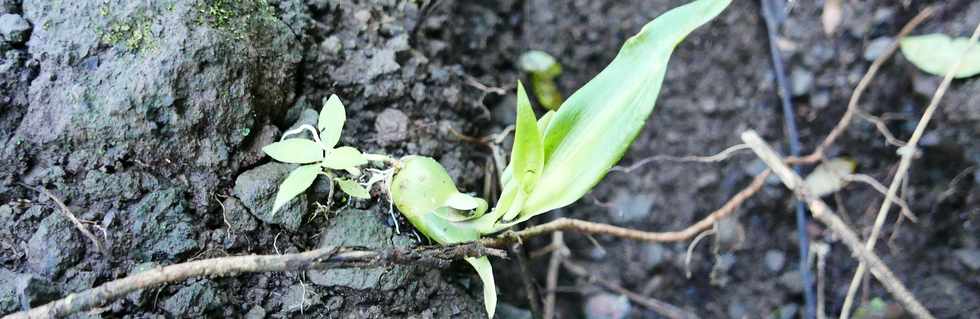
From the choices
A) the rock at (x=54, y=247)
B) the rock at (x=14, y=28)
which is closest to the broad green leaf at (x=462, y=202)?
the rock at (x=54, y=247)

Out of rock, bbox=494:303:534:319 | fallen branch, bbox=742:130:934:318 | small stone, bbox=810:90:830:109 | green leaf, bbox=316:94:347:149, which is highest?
green leaf, bbox=316:94:347:149

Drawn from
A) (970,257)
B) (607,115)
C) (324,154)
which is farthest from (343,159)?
(970,257)

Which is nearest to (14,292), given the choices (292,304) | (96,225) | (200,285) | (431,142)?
(96,225)

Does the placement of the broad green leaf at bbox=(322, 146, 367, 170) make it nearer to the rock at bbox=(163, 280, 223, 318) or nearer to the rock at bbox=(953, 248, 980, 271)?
the rock at bbox=(163, 280, 223, 318)

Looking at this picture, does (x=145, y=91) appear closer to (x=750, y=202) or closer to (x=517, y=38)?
(x=517, y=38)

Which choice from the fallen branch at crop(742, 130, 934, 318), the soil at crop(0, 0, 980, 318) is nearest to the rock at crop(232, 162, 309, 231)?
the soil at crop(0, 0, 980, 318)

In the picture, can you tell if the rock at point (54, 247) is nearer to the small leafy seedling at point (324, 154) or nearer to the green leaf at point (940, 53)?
the small leafy seedling at point (324, 154)
